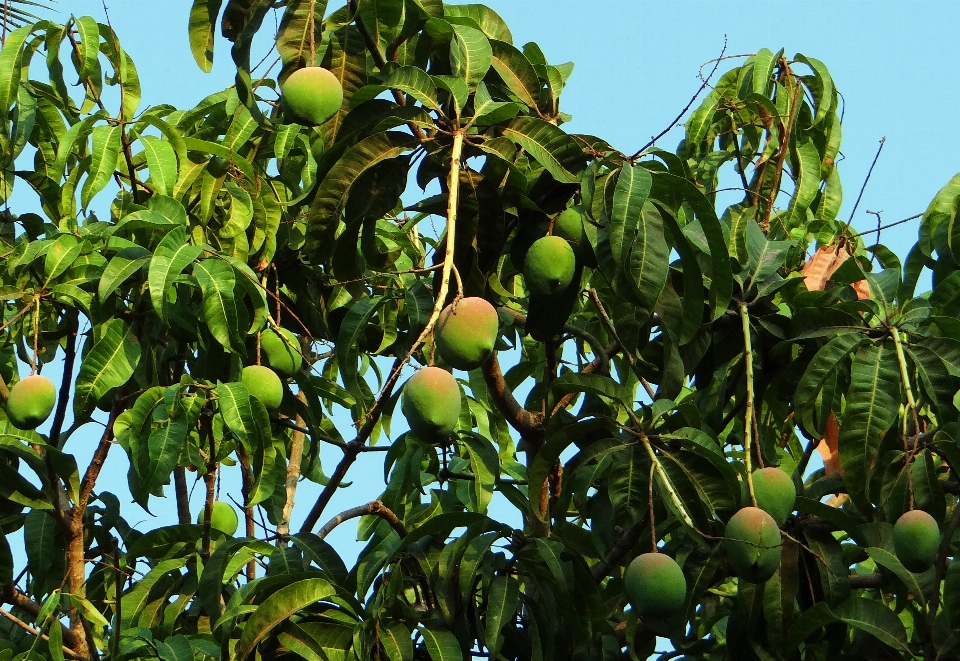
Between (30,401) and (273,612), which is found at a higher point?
(30,401)

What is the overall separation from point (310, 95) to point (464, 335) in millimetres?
525

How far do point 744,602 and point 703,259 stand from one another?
65 cm

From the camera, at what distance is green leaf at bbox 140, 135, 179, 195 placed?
276 centimetres

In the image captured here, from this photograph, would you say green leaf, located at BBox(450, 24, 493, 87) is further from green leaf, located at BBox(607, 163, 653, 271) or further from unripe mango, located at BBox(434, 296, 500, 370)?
unripe mango, located at BBox(434, 296, 500, 370)

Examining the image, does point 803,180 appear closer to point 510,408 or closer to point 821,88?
point 821,88

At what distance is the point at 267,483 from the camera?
274cm

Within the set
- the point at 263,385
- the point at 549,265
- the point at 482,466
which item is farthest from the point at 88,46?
the point at 549,265

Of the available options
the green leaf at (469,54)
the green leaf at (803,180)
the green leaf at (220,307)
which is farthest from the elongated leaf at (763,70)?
the green leaf at (220,307)

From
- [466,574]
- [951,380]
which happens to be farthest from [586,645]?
[951,380]

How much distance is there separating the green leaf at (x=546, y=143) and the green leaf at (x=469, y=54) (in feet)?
0.39

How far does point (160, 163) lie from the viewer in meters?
2.79

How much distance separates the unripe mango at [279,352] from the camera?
9.05ft

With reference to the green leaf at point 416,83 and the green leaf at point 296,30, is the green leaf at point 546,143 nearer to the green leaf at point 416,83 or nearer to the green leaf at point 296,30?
the green leaf at point 416,83

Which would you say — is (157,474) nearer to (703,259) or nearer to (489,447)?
(489,447)
